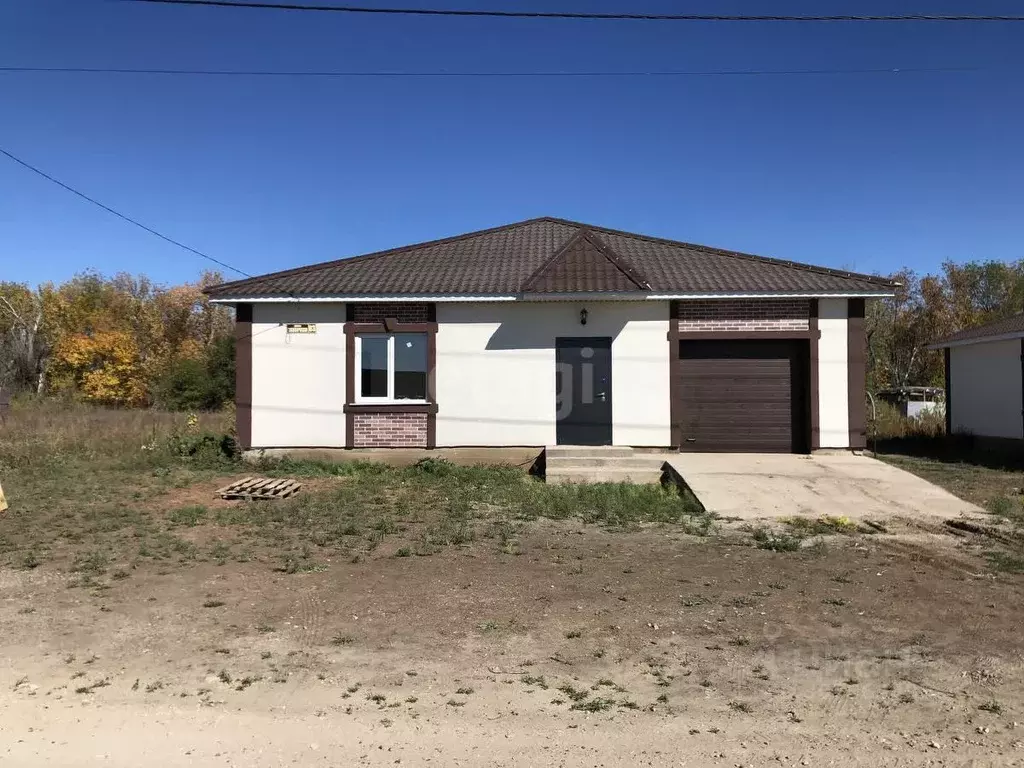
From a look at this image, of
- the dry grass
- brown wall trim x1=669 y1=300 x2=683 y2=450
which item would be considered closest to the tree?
the dry grass

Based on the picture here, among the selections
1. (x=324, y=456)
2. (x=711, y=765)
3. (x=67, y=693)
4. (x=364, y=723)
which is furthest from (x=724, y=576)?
(x=324, y=456)

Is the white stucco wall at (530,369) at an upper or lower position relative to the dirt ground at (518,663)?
upper

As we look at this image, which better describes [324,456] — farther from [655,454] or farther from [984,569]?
[984,569]

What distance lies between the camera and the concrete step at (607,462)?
39.6 ft

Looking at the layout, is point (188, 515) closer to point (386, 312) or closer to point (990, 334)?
point (386, 312)

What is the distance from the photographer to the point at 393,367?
13.7 metres

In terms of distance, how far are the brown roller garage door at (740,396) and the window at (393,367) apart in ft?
16.5

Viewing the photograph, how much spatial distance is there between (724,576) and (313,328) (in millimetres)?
9655

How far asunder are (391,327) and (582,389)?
384cm

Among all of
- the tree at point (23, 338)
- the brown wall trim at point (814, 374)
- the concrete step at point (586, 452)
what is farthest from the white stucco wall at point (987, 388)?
→ the tree at point (23, 338)

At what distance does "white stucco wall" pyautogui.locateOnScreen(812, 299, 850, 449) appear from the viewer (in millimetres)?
13188

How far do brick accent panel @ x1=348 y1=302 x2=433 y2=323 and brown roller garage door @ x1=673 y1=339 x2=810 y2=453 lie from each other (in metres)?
4.98

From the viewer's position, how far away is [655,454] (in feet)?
42.5

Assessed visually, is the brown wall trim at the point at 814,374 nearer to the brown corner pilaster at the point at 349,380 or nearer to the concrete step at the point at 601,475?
the concrete step at the point at 601,475
